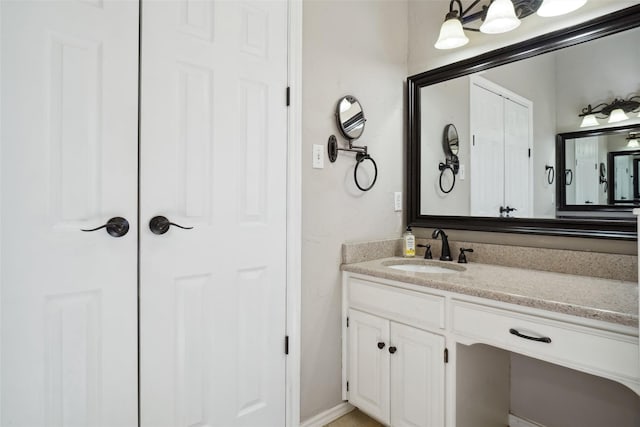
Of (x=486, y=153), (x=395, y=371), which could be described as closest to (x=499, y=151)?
(x=486, y=153)

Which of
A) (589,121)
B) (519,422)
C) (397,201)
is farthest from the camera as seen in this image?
(397,201)

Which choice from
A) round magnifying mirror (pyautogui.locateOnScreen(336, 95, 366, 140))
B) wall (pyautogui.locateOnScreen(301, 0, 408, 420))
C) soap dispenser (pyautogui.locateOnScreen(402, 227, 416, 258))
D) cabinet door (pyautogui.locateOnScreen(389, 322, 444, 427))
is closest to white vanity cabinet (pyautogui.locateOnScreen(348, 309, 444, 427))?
cabinet door (pyautogui.locateOnScreen(389, 322, 444, 427))

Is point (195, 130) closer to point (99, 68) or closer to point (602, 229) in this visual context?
point (99, 68)

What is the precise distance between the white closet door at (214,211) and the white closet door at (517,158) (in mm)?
1137

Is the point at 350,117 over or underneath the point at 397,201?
over

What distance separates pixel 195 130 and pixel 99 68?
1.16 ft

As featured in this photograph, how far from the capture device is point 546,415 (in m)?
1.68

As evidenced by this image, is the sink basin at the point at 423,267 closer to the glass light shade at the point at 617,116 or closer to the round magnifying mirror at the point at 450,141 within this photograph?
the round magnifying mirror at the point at 450,141

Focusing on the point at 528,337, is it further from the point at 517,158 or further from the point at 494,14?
the point at 494,14

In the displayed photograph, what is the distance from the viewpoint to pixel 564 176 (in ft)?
5.29

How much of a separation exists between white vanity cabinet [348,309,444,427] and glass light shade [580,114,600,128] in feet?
3.68

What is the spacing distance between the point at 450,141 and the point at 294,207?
3.33 feet

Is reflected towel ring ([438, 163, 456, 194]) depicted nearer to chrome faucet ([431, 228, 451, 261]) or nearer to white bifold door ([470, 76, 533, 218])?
white bifold door ([470, 76, 533, 218])

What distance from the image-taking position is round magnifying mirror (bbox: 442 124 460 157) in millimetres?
2020
